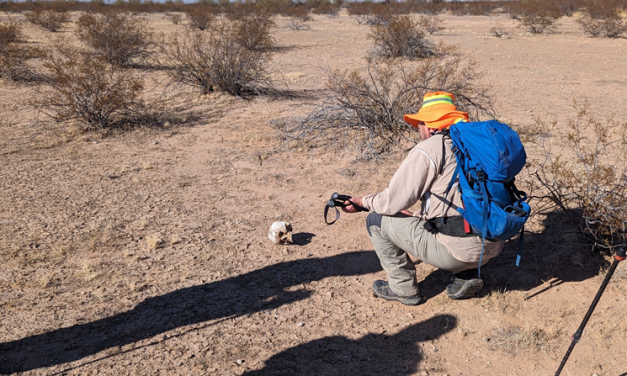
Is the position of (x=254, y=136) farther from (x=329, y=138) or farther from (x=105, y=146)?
(x=105, y=146)

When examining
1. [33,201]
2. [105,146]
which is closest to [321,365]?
[33,201]

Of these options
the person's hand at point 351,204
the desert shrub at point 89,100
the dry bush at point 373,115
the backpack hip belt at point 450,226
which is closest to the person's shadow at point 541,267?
the backpack hip belt at point 450,226

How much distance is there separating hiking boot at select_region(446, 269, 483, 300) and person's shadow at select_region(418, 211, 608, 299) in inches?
8.1

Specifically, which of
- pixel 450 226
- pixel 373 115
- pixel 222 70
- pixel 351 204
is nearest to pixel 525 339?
pixel 450 226

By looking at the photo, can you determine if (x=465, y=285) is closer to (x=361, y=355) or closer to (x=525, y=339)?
(x=525, y=339)

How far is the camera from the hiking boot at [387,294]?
3.14 metres

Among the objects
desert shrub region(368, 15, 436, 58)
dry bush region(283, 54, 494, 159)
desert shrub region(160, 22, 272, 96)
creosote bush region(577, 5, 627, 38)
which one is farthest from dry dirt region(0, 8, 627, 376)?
creosote bush region(577, 5, 627, 38)

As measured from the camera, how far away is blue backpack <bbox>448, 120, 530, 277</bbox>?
7.88ft

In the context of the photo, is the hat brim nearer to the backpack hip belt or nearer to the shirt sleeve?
the shirt sleeve

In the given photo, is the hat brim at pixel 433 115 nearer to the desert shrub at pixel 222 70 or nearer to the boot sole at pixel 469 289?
the boot sole at pixel 469 289

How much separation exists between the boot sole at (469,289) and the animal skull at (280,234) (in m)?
1.47

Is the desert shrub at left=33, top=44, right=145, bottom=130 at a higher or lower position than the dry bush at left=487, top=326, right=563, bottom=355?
higher

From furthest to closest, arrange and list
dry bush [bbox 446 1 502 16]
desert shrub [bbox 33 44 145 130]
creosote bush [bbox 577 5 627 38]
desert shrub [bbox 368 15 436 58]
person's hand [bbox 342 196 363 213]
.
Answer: dry bush [bbox 446 1 502 16] < creosote bush [bbox 577 5 627 38] < desert shrub [bbox 368 15 436 58] < desert shrub [bbox 33 44 145 130] < person's hand [bbox 342 196 363 213]

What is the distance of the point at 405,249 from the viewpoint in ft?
9.73
